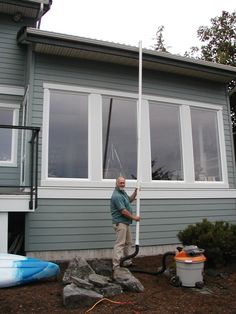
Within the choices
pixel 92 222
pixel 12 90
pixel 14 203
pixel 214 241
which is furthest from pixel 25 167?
pixel 214 241

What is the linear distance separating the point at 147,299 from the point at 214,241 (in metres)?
1.93

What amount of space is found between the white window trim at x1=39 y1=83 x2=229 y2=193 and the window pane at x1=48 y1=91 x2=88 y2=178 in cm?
10

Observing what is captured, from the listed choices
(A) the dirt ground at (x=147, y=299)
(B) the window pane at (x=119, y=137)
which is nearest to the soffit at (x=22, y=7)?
(B) the window pane at (x=119, y=137)

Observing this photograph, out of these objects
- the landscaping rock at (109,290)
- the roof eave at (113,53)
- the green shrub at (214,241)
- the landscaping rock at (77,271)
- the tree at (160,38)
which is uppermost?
the tree at (160,38)

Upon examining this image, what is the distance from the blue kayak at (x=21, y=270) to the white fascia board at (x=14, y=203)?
Result: 88 cm

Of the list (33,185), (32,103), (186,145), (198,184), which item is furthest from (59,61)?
(198,184)

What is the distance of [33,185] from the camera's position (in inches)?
237

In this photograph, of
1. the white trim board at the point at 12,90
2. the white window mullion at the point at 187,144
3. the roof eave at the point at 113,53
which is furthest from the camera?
the white window mullion at the point at 187,144

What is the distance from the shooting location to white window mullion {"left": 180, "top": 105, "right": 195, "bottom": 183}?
7707 millimetres

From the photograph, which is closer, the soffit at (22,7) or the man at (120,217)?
the man at (120,217)

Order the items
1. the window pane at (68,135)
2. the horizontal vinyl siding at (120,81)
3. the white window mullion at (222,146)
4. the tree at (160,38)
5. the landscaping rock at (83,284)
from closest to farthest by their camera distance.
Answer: the landscaping rock at (83,284)
the window pane at (68,135)
the horizontal vinyl siding at (120,81)
the white window mullion at (222,146)
the tree at (160,38)

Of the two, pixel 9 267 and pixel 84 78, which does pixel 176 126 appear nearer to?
pixel 84 78

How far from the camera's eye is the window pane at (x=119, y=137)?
7082 millimetres

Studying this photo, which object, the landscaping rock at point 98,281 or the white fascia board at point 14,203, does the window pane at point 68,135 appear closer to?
the white fascia board at point 14,203
